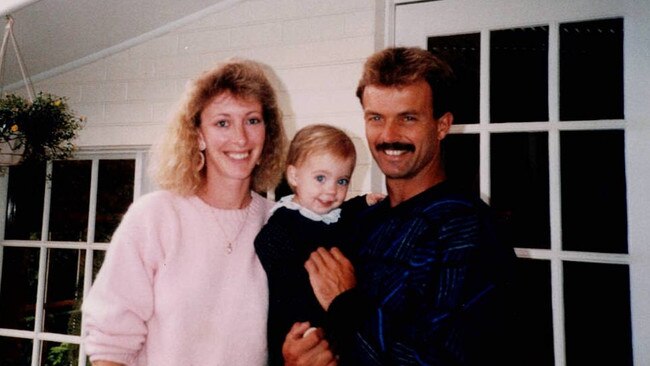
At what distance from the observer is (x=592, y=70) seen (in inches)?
79.8

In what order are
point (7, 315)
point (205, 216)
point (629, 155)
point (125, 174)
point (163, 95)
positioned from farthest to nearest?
point (7, 315) < point (125, 174) < point (163, 95) < point (629, 155) < point (205, 216)

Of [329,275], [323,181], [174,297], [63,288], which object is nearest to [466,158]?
[323,181]

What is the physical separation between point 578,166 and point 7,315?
3.85 metres

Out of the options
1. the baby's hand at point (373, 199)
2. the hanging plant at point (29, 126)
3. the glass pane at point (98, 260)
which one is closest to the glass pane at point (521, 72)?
the baby's hand at point (373, 199)

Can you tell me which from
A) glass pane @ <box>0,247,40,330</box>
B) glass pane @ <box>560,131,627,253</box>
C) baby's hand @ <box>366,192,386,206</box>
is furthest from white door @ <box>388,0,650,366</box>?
glass pane @ <box>0,247,40,330</box>

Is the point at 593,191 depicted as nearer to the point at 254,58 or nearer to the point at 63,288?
the point at 254,58

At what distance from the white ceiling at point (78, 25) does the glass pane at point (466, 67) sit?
130 cm

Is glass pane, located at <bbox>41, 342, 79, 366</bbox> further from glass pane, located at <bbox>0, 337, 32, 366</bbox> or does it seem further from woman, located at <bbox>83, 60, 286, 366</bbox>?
woman, located at <bbox>83, 60, 286, 366</bbox>

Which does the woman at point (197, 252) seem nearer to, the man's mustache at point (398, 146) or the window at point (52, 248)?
the man's mustache at point (398, 146)

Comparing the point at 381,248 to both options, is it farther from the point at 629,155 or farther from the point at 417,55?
the point at 629,155

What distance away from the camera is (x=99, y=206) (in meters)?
3.27

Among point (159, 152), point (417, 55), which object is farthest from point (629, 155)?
point (159, 152)

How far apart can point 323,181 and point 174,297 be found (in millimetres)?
603

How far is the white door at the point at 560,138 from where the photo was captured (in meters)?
1.93
